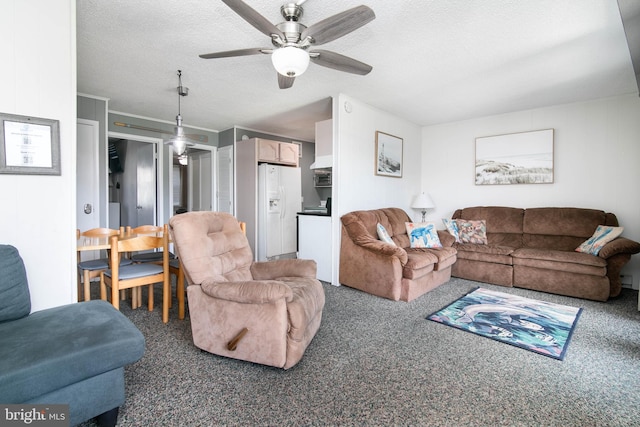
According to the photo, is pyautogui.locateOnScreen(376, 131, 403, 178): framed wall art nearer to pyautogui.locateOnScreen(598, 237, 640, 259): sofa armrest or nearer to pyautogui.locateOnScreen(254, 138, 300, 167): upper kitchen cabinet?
pyautogui.locateOnScreen(254, 138, 300, 167): upper kitchen cabinet

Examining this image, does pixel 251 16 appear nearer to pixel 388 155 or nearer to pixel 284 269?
pixel 284 269

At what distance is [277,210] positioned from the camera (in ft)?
18.0

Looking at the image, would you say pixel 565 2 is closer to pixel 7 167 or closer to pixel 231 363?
pixel 231 363

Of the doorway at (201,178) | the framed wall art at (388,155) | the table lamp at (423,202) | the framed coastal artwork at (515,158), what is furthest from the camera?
the doorway at (201,178)

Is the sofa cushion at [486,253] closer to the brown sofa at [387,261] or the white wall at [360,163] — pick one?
the brown sofa at [387,261]

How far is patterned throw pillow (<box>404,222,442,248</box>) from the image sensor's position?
13.3 ft

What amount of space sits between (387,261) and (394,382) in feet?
5.31

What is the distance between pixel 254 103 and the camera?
4.23 m

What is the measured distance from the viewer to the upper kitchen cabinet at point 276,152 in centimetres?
535

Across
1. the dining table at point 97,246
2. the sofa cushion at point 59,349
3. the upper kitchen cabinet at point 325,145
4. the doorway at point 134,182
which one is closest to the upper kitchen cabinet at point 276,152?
the upper kitchen cabinet at point 325,145

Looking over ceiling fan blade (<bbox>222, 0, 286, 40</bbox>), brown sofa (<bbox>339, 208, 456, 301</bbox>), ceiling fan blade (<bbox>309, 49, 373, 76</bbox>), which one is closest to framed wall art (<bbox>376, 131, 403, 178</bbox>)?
brown sofa (<bbox>339, 208, 456, 301</bbox>)

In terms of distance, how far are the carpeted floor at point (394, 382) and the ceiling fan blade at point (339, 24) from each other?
6.84 feet

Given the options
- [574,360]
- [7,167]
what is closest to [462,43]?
[574,360]

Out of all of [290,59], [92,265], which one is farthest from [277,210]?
[290,59]
